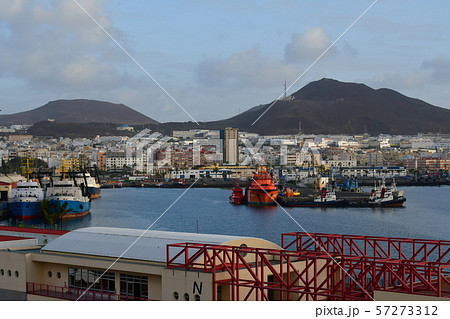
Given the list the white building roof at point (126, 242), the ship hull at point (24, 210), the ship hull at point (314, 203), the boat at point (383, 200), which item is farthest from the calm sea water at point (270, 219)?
the white building roof at point (126, 242)

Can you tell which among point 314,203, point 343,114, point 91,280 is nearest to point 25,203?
point 314,203

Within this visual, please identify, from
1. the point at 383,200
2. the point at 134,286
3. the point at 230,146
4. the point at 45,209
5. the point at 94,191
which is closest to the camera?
the point at 134,286

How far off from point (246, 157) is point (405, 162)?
12.4 meters

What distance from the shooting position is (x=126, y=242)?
6051 mm

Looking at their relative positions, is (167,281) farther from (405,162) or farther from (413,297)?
(405,162)

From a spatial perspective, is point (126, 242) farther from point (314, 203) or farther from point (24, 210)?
point (314, 203)

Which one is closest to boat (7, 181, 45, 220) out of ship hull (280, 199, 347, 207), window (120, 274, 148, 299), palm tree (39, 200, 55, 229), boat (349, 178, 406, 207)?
palm tree (39, 200, 55, 229)

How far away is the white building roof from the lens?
5797mm

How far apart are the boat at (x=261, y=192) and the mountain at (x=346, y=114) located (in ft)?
235

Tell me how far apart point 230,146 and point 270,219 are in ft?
137

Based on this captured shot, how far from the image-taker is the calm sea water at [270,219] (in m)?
15.8

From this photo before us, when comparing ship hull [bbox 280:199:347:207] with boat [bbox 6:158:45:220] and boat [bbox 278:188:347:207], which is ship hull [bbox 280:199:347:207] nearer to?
boat [bbox 278:188:347:207]

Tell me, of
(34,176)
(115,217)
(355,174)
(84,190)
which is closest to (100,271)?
(115,217)

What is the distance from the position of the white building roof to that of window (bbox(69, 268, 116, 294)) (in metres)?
0.14
